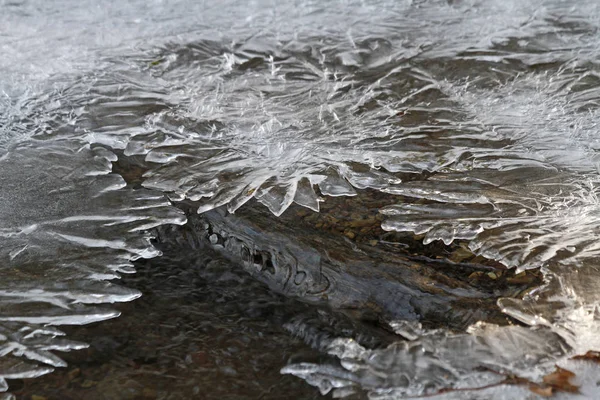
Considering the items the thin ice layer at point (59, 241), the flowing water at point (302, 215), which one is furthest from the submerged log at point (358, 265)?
the thin ice layer at point (59, 241)

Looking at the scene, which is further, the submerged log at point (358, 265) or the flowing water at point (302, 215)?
the submerged log at point (358, 265)

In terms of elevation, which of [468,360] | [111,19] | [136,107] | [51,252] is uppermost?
[111,19]

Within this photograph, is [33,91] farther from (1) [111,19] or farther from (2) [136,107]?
(1) [111,19]

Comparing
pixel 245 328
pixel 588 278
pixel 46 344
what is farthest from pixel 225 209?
pixel 588 278

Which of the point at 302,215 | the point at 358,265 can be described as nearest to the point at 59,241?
the point at 302,215

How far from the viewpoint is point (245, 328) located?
1947mm

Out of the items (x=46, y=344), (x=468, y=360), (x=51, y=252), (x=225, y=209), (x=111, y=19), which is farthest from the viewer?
(x=111, y=19)

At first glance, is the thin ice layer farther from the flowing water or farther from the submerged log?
the submerged log

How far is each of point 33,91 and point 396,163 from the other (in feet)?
5.40

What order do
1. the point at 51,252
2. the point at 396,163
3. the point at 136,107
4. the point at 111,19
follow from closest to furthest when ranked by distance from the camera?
1. the point at 51,252
2. the point at 396,163
3. the point at 136,107
4. the point at 111,19

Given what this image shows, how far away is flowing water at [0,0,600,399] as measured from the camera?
1.77 m

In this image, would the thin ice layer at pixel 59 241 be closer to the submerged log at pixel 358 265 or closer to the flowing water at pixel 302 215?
the flowing water at pixel 302 215

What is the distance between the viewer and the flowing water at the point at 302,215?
69.7 inches

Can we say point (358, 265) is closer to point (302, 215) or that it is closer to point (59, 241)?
point (302, 215)
